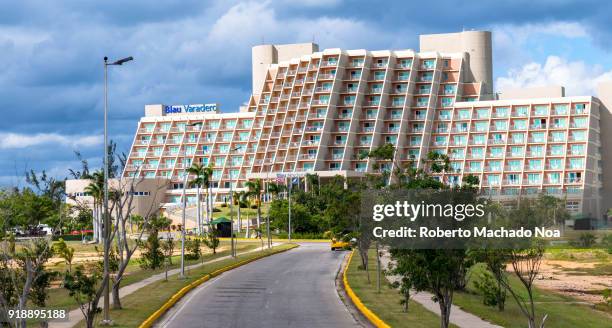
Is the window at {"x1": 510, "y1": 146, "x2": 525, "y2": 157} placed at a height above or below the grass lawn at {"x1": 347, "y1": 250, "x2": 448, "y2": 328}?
above

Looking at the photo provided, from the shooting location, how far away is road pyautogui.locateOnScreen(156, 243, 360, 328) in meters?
36.5

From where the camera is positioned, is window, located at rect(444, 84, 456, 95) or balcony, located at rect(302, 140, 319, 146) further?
window, located at rect(444, 84, 456, 95)

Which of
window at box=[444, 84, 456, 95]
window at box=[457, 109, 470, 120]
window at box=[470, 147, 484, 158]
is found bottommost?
window at box=[470, 147, 484, 158]

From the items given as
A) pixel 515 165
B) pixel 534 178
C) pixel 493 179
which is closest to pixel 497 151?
pixel 515 165

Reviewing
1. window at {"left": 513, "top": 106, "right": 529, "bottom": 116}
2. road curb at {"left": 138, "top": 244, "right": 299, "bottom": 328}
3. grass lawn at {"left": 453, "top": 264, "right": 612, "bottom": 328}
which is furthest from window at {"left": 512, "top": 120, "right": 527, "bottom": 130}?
grass lawn at {"left": 453, "top": 264, "right": 612, "bottom": 328}

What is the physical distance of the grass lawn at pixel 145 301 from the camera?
36.2 m

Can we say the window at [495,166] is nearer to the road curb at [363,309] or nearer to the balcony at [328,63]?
the balcony at [328,63]

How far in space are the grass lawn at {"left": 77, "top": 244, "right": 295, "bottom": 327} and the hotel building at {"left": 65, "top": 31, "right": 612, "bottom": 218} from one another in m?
111

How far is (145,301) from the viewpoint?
43594 millimetres

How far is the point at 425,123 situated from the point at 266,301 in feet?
456

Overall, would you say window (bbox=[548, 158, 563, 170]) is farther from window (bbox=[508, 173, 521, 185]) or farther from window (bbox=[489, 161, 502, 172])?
window (bbox=[489, 161, 502, 172])

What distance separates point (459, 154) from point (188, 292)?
Result: 429ft

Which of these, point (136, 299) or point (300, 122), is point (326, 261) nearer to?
point (136, 299)

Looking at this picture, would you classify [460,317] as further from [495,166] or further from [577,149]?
[495,166]
